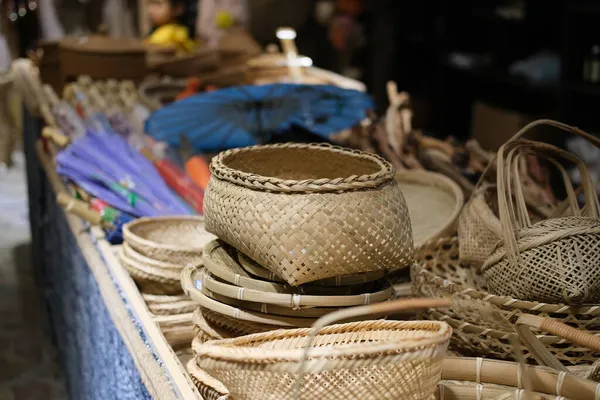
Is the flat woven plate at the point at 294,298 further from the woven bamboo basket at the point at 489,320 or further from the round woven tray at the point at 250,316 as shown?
the woven bamboo basket at the point at 489,320

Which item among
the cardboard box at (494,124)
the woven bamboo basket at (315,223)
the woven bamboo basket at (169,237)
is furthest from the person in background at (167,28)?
the woven bamboo basket at (315,223)

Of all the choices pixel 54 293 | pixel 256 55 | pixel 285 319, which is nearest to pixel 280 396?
pixel 285 319

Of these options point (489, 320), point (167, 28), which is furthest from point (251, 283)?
point (167, 28)

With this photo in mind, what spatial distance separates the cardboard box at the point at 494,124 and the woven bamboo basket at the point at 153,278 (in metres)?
3.43

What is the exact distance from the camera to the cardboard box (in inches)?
195

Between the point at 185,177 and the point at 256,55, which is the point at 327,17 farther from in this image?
the point at 185,177

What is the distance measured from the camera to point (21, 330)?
3.73m

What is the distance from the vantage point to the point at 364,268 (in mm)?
1310

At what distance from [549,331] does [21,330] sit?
309 cm

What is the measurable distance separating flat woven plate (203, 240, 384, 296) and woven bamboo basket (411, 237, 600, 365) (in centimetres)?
16

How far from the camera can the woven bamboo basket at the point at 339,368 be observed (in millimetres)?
1062

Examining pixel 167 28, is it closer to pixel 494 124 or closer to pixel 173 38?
pixel 173 38

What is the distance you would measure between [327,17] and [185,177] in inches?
161

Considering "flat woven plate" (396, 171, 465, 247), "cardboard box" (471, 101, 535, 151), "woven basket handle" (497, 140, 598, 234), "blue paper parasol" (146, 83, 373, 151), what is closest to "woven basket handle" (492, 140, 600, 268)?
"woven basket handle" (497, 140, 598, 234)
